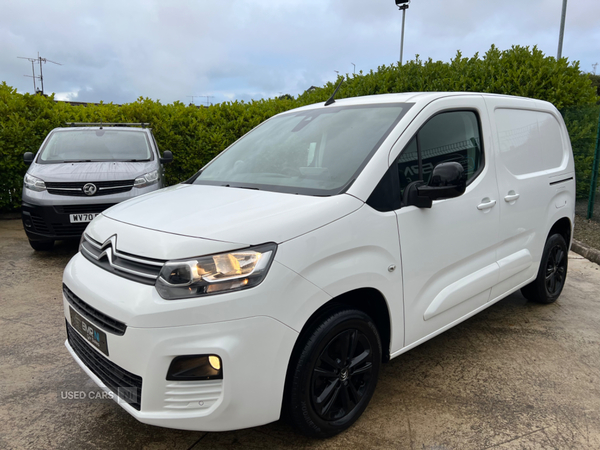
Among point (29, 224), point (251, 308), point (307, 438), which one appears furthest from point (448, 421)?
point (29, 224)

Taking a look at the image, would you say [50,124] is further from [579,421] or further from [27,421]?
[579,421]

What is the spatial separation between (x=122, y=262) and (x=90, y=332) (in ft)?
1.25

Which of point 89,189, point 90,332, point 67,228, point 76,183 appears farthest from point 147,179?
point 90,332

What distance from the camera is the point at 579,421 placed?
2.53 metres

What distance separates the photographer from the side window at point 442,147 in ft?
8.43

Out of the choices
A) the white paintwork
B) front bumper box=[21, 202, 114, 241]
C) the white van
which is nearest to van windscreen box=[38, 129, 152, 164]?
front bumper box=[21, 202, 114, 241]

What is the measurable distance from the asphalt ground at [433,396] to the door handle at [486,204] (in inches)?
42.8

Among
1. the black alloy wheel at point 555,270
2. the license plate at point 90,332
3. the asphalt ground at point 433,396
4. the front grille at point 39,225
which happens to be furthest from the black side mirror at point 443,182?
the front grille at point 39,225

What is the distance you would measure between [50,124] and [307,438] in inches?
328

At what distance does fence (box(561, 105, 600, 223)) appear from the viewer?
745cm

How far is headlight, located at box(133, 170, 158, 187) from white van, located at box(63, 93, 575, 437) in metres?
2.87

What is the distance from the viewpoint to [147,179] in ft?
19.5

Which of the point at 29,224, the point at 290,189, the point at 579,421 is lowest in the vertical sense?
the point at 579,421

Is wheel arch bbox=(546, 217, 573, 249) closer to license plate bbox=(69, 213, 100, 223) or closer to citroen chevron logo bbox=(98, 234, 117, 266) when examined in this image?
citroen chevron logo bbox=(98, 234, 117, 266)
